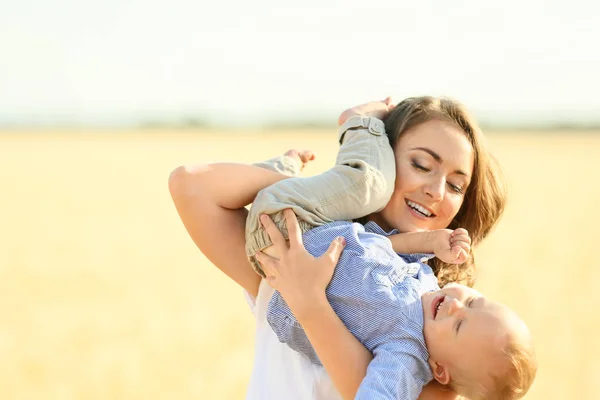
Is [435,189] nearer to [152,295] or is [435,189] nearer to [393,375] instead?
[393,375]

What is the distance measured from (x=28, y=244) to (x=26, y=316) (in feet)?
15.2

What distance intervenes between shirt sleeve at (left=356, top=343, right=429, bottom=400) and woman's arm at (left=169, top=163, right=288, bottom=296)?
2.47ft

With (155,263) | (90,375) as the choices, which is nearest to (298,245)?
(90,375)

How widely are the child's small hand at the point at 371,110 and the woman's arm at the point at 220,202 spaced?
0.46 m

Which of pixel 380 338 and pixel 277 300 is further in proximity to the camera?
pixel 277 300

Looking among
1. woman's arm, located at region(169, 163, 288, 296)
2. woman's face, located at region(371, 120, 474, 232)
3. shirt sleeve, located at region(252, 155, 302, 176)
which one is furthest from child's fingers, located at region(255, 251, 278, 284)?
woman's face, located at region(371, 120, 474, 232)

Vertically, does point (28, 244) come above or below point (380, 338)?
below

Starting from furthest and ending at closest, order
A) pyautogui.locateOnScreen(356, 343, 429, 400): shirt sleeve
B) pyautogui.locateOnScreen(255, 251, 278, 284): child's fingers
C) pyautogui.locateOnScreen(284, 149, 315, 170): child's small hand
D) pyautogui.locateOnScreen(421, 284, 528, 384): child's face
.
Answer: pyautogui.locateOnScreen(284, 149, 315, 170): child's small hand → pyautogui.locateOnScreen(255, 251, 278, 284): child's fingers → pyautogui.locateOnScreen(421, 284, 528, 384): child's face → pyautogui.locateOnScreen(356, 343, 429, 400): shirt sleeve

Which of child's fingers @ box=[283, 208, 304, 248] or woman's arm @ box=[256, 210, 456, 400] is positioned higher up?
child's fingers @ box=[283, 208, 304, 248]

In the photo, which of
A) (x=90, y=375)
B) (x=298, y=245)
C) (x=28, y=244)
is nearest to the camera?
(x=298, y=245)

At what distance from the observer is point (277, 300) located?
10.2 ft

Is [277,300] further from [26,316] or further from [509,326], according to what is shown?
[26,316]

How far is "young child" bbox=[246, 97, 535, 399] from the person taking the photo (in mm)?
2881

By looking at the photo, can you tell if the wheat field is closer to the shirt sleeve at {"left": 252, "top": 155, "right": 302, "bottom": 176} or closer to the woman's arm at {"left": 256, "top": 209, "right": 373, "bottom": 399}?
the shirt sleeve at {"left": 252, "top": 155, "right": 302, "bottom": 176}
